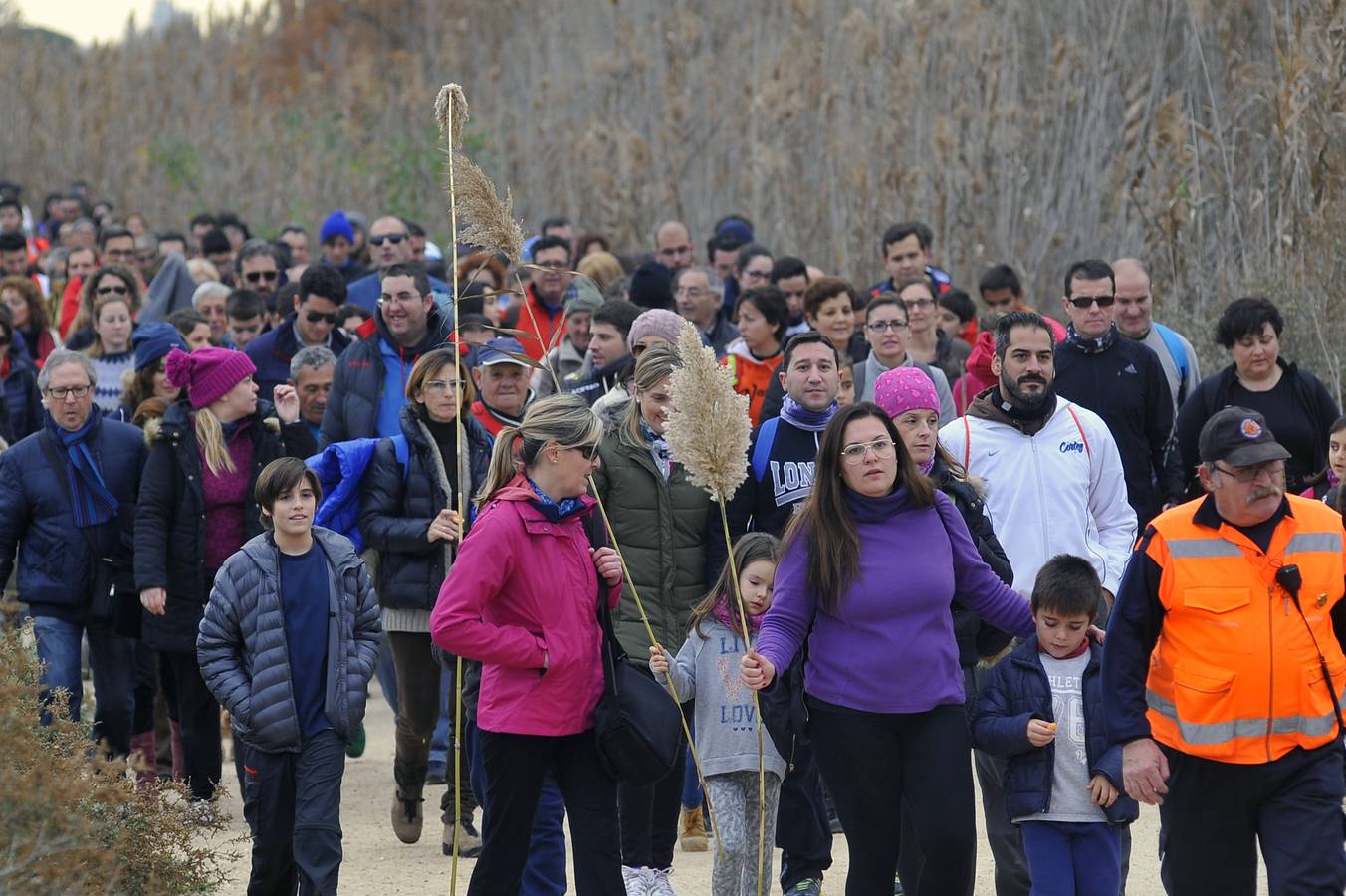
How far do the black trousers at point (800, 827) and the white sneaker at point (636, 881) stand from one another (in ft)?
2.01

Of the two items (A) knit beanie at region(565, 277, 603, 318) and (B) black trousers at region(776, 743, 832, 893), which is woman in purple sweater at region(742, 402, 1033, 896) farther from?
(A) knit beanie at region(565, 277, 603, 318)

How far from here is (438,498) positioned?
7.80 metres

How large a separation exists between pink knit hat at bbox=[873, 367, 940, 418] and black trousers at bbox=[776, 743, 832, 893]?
Answer: 1406mm

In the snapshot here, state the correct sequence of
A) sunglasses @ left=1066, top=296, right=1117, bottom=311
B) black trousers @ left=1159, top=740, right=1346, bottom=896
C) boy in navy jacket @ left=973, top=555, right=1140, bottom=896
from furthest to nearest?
sunglasses @ left=1066, top=296, right=1117, bottom=311 < boy in navy jacket @ left=973, top=555, right=1140, bottom=896 < black trousers @ left=1159, top=740, right=1346, bottom=896

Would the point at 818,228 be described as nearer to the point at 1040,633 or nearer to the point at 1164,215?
the point at 1164,215

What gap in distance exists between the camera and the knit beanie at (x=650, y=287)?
11.1m

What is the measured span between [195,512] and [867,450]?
3.70 meters

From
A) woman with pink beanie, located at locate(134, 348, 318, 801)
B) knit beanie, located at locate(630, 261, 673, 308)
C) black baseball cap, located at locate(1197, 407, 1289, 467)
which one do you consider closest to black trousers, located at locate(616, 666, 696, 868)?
black baseball cap, located at locate(1197, 407, 1289, 467)

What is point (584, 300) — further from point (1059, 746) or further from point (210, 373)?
point (1059, 746)

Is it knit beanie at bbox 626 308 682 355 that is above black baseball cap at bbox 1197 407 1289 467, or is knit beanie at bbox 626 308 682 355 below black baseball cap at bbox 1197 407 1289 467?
above

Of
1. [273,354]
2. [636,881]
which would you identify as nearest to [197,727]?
[636,881]

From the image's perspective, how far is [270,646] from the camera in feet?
21.7

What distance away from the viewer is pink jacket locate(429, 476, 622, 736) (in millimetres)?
5707

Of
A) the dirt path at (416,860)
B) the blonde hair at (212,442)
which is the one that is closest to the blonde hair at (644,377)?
the dirt path at (416,860)
